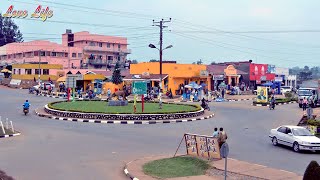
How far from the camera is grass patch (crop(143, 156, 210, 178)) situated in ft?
45.7

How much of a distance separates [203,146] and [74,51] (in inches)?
3036

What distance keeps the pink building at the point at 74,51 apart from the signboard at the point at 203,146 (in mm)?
67832

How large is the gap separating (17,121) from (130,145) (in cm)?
1192

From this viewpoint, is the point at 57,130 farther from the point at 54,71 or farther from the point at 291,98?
the point at 54,71

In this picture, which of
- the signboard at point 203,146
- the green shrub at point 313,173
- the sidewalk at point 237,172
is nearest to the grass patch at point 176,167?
the sidewalk at point 237,172

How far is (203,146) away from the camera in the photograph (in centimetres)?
1647

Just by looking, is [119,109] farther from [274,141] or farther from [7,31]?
[7,31]

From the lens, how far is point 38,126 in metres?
25.9

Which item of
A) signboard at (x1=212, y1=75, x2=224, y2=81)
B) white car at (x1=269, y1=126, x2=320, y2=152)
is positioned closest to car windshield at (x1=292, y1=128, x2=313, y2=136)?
white car at (x1=269, y1=126, x2=320, y2=152)

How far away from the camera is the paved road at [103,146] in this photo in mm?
14500

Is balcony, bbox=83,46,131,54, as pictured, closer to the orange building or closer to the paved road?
the orange building

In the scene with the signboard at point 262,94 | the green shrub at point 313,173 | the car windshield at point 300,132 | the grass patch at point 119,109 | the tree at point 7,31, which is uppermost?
the tree at point 7,31

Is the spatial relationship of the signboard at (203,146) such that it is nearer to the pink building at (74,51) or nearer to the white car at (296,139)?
the white car at (296,139)

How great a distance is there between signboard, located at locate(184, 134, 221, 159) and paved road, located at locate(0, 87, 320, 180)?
1533mm
